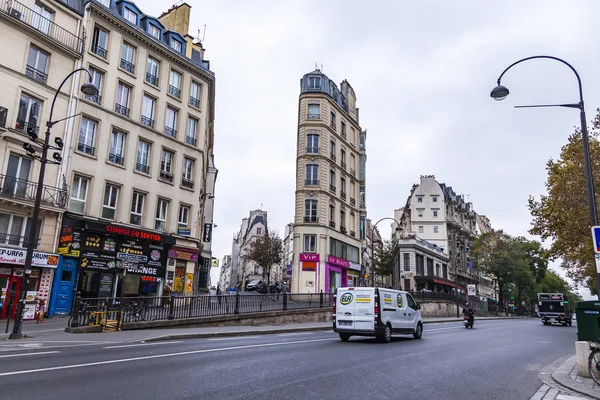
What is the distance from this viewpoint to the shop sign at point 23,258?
62.6ft

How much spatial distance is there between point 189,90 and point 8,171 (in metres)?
13.9

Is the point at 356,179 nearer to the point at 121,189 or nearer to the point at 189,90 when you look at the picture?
the point at 189,90

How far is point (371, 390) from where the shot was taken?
21.5ft

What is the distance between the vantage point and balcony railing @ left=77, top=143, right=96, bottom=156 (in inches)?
940

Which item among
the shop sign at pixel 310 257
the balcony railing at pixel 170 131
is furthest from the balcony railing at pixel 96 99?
the shop sign at pixel 310 257

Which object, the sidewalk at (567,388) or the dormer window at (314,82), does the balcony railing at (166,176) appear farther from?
the sidewalk at (567,388)

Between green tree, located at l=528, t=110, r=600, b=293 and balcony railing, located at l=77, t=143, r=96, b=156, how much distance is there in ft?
89.8

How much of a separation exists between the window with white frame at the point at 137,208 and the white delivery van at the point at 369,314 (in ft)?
51.5

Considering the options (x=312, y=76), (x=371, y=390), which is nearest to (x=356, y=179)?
(x=312, y=76)

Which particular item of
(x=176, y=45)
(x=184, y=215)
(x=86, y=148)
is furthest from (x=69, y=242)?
(x=176, y=45)

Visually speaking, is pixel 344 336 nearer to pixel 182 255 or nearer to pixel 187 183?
pixel 182 255

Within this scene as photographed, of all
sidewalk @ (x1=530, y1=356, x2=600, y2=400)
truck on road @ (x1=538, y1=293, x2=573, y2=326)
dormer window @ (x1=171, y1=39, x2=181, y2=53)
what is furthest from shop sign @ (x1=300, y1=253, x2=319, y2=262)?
sidewalk @ (x1=530, y1=356, x2=600, y2=400)

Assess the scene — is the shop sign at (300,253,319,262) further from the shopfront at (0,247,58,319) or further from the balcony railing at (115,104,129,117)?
the shopfront at (0,247,58,319)

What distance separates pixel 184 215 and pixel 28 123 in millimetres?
11301
